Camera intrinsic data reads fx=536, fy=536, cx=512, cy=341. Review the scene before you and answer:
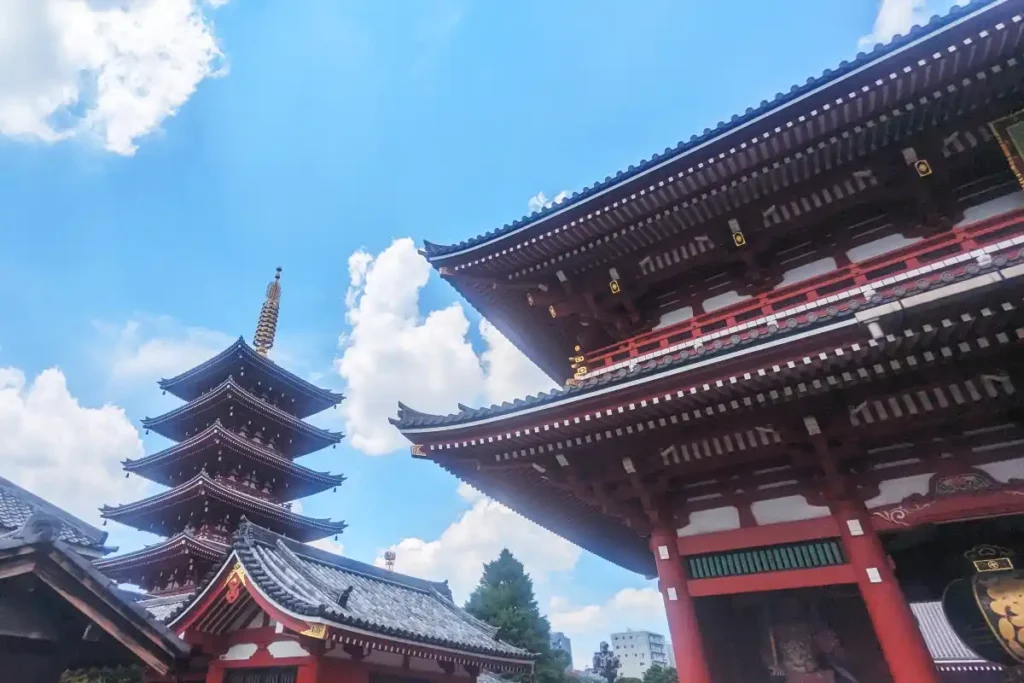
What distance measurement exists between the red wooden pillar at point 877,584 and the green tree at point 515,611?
29.6m

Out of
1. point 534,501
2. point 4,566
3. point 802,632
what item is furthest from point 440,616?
point 4,566

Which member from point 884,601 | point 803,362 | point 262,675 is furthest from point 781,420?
point 262,675

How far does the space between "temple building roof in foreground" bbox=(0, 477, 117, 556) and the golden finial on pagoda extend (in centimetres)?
2408

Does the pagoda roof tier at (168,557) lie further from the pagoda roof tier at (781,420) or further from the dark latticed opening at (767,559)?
the dark latticed opening at (767,559)

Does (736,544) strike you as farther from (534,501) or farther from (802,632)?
(534,501)

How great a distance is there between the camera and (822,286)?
8.37m

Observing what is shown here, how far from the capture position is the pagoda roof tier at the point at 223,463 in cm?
2356

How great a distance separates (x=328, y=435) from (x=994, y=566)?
2696 centimetres

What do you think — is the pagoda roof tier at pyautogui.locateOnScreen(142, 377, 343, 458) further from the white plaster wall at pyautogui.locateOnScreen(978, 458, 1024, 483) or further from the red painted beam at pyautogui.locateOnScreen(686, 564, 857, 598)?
the white plaster wall at pyautogui.locateOnScreen(978, 458, 1024, 483)

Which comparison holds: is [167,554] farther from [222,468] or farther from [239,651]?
[239,651]

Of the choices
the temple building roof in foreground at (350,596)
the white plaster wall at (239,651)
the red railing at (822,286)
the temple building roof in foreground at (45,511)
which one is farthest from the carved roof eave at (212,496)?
the red railing at (822,286)

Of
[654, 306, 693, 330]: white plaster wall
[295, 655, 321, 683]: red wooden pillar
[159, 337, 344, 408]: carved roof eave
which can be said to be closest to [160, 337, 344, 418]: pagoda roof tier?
→ [159, 337, 344, 408]: carved roof eave

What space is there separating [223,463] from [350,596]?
14134 millimetres

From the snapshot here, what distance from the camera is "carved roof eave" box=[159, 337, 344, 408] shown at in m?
25.3
